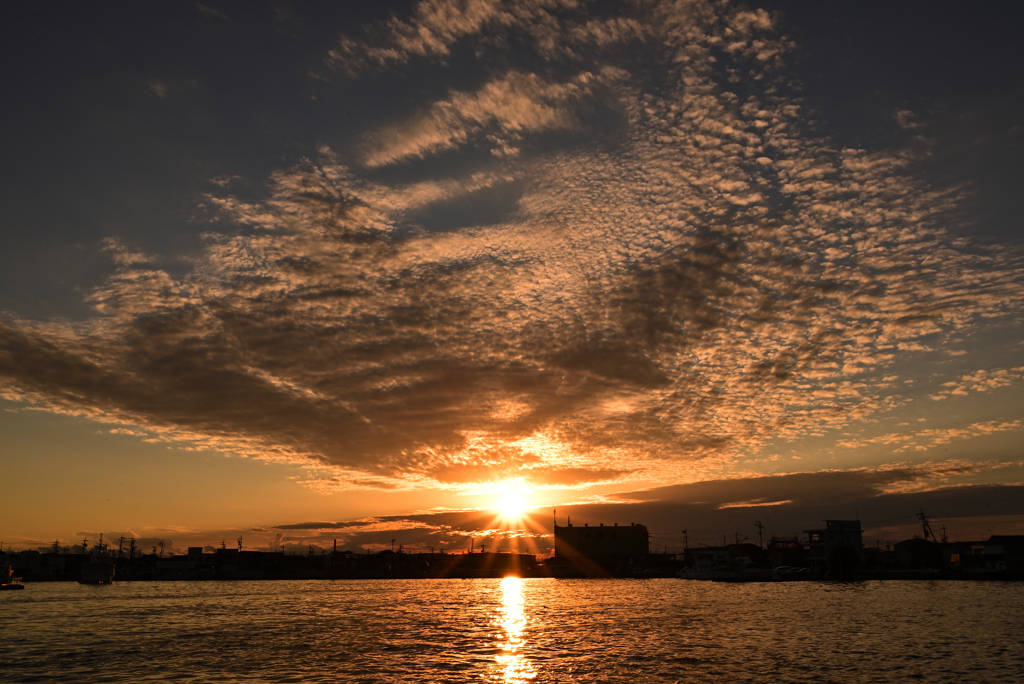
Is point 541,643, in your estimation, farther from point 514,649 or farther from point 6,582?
point 6,582

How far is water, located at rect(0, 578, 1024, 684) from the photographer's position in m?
39.3

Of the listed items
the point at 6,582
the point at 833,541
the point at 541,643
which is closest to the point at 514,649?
the point at 541,643

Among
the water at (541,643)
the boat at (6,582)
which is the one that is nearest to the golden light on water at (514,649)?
the water at (541,643)

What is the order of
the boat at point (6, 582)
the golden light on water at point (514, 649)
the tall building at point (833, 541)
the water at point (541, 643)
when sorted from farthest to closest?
the tall building at point (833, 541) → the boat at point (6, 582) → the water at point (541, 643) → the golden light on water at point (514, 649)

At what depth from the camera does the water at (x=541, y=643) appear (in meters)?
39.3

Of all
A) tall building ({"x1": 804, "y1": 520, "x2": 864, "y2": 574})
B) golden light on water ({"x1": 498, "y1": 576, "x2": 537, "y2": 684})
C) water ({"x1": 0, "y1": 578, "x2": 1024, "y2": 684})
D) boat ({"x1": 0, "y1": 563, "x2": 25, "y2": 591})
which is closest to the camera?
golden light on water ({"x1": 498, "y1": 576, "x2": 537, "y2": 684})

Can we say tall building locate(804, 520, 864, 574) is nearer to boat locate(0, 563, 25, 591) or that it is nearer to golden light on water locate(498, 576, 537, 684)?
golden light on water locate(498, 576, 537, 684)

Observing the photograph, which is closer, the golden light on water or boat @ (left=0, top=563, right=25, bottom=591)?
the golden light on water

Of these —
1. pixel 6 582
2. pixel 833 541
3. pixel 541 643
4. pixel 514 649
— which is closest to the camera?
pixel 514 649

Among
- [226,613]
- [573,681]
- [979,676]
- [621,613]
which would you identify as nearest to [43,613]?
[226,613]

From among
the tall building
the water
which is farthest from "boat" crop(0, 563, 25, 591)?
the tall building

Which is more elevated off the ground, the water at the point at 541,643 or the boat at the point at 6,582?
the water at the point at 541,643

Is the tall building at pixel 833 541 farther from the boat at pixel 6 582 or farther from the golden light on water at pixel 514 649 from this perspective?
the boat at pixel 6 582

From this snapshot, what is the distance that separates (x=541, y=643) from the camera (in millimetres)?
52312
